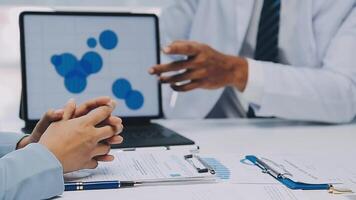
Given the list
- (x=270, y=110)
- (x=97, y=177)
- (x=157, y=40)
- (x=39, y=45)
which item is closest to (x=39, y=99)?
(x=39, y=45)

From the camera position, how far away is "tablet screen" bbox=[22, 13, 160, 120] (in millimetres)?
1151

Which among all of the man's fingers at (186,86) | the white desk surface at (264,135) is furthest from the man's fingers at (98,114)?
the man's fingers at (186,86)

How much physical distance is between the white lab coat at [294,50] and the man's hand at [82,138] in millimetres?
627

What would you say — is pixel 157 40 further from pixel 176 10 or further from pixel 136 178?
pixel 136 178

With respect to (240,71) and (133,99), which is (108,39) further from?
(240,71)

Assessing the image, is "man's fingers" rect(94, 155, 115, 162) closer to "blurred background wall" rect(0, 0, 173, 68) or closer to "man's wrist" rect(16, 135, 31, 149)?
"man's wrist" rect(16, 135, 31, 149)

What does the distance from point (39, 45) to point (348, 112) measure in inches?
31.2

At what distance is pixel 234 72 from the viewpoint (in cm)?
128

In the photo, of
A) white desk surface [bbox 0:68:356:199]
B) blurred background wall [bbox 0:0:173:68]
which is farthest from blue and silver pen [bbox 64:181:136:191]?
blurred background wall [bbox 0:0:173:68]

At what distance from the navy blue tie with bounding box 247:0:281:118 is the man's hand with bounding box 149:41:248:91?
211 millimetres

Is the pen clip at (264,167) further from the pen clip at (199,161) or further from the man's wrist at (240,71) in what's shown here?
the man's wrist at (240,71)

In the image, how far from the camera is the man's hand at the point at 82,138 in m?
0.71

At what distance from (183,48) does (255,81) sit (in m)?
0.25

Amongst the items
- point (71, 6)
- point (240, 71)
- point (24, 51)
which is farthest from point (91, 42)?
point (71, 6)
